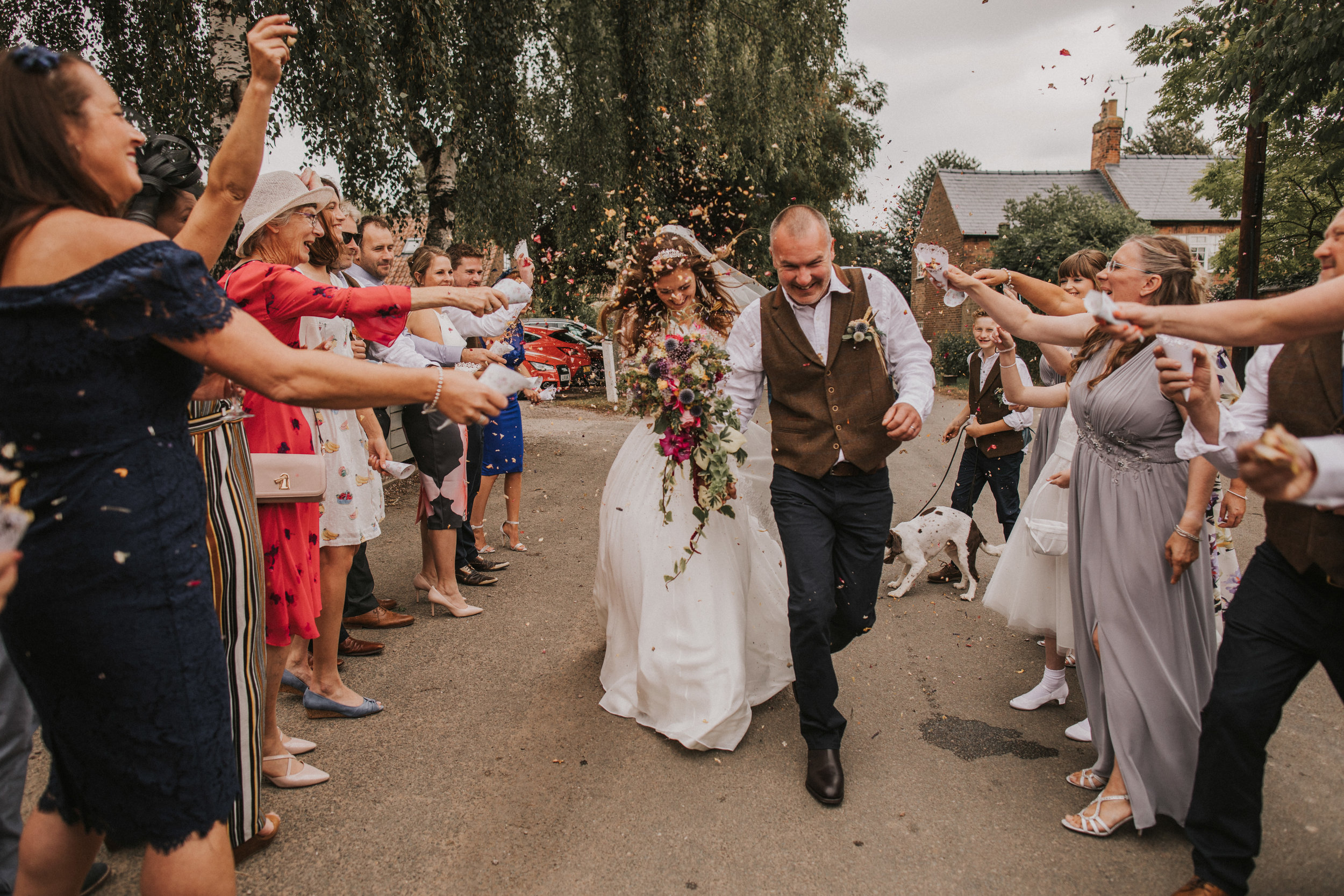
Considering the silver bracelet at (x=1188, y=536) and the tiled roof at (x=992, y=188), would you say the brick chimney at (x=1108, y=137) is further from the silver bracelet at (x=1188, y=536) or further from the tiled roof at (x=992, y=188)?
the silver bracelet at (x=1188, y=536)

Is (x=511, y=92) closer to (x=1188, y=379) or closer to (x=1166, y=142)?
(x=1188, y=379)

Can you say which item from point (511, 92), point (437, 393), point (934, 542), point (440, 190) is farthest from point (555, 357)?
point (437, 393)

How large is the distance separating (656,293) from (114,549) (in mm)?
3087

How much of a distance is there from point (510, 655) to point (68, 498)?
3.32 m

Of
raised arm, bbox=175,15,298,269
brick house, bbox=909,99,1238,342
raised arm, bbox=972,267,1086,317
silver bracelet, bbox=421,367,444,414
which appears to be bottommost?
silver bracelet, bbox=421,367,444,414

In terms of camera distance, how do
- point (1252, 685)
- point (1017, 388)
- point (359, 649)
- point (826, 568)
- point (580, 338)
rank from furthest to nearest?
point (580, 338) → point (359, 649) → point (1017, 388) → point (826, 568) → point (1252, 685)

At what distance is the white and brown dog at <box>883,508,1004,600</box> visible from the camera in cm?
593

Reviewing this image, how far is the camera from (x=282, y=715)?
400 centimetres

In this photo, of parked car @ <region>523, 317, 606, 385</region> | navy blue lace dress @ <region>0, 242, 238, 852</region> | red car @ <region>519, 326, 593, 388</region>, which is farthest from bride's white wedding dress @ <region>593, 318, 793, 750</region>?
parked car @ <region>523, 317, 606, 385</region>

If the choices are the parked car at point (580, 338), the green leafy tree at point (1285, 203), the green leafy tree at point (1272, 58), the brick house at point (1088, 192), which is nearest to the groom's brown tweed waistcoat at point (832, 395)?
the green leafy tree at point (1272, 58)

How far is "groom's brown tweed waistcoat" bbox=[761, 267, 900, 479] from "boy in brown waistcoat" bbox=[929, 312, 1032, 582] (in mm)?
2383

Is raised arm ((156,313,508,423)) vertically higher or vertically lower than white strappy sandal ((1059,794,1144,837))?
higher

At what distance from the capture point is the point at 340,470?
3859 mm

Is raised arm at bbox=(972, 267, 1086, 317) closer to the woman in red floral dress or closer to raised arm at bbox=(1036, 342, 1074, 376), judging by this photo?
raised arm at bbox=(1036, 342, 1074, 376)
